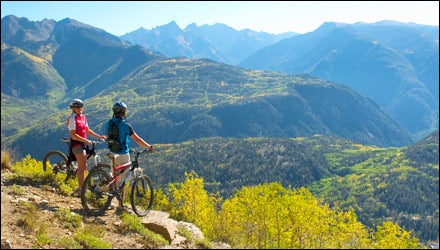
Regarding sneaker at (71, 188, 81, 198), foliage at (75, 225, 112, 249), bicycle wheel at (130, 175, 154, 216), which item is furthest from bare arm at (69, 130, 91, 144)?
foliage at (75, 225, 112, 249)

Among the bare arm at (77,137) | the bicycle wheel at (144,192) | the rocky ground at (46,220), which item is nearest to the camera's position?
the rocky ground at (46,220)

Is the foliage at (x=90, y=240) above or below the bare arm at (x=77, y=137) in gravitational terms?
below

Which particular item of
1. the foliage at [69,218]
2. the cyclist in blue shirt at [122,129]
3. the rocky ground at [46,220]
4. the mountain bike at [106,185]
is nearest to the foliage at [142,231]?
the rocky ground at [46,220]

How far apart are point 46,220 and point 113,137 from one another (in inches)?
174

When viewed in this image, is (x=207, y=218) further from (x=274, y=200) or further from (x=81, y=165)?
(x=81, y=165)

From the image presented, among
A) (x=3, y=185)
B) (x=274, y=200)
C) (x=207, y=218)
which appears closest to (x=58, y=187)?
(x=3, y=185)

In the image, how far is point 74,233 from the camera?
14812 mm

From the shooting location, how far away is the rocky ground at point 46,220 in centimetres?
1343

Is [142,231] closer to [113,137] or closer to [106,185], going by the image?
[106,185]

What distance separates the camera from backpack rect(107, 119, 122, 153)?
1711cm

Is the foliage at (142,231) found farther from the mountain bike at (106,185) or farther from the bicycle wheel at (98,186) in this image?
the bicycle wheel at (98,186)

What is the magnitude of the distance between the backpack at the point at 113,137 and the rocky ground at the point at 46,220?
315cm

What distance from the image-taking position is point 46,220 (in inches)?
602

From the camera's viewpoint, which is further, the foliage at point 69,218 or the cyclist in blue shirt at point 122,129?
the cyclist in blue shirt at point 122,129
